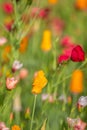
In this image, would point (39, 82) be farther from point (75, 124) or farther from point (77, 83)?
point (77, 83)

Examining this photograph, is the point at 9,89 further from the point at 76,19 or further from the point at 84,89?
the point at 76,19

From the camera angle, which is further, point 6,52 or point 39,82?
point 6,52

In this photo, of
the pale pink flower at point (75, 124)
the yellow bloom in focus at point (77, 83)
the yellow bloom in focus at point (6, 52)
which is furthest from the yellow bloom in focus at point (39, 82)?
the yellow bloom in focus at point (6, 52)

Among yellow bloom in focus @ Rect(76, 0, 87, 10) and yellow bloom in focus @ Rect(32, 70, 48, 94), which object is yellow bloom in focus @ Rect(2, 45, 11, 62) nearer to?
yellow bloom in focus @ Rect(76, 0, 87, 10)

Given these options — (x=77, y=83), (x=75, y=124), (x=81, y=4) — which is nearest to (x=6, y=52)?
(x=77, y=83)

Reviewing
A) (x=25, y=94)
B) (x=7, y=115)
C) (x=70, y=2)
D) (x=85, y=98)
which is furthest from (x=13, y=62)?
(x=70, y=2)

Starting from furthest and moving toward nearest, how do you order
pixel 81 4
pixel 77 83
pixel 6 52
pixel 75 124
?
pixel 81 4
pixel 6 52
pixel 77 83
pixel 75 124

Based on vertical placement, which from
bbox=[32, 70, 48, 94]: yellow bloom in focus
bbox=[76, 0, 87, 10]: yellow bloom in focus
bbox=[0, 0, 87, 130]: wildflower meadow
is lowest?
bbox=[76, 0, 87, 10]: yellow bloom in focus

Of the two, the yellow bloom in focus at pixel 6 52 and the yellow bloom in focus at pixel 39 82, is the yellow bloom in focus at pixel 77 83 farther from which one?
the yellow bloom in focus at pixel 39 82

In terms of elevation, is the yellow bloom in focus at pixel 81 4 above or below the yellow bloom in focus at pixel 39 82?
below

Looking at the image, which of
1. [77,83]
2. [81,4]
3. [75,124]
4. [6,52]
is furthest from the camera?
[81,4]

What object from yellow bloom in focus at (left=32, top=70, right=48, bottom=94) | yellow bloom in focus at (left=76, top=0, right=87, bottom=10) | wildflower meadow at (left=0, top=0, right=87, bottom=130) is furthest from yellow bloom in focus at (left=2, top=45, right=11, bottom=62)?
yellow bloom in focus at (left=32, top=70, right=48, bottom=94)

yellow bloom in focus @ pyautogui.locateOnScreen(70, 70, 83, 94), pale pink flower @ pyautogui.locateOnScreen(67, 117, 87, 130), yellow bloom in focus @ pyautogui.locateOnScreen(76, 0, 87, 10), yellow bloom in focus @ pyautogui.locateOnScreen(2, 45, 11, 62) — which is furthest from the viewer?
yellow bloom in focus @ pyautogui.locateOnScreen(76, 0, 87, 10)
